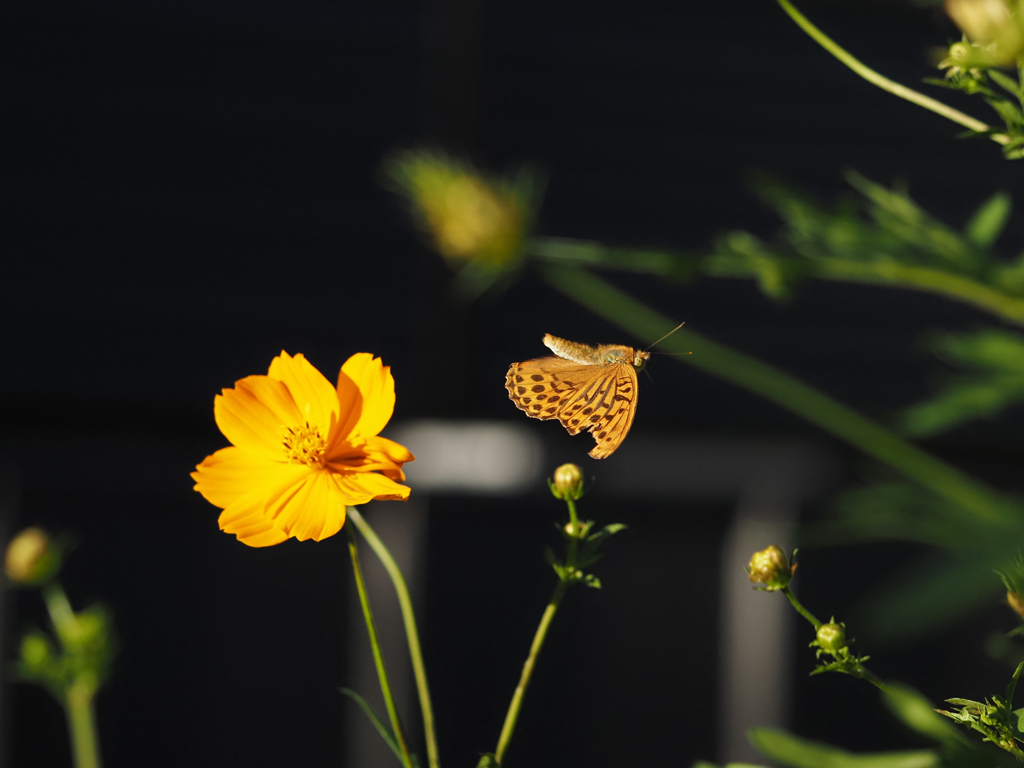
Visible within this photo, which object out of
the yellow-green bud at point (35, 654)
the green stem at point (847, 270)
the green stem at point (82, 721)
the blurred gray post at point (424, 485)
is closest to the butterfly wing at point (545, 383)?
the green stem at point (847, 270)

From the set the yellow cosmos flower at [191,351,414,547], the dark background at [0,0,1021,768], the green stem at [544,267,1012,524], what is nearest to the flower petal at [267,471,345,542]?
the yellow cosmos flower at [191,351,414,547]

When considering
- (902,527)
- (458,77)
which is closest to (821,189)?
(458,77)

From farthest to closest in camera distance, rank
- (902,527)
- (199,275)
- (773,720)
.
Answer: (199,275) → (773,720) → (902,527)

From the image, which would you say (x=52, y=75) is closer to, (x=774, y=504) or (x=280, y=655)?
(x=280, y=655)

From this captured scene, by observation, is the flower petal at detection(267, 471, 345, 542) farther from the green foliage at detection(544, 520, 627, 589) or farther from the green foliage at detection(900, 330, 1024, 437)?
the green foliage at detection(900, 330, 1024, 437)

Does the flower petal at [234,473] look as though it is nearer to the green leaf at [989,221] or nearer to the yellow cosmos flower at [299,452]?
the yellow cosmos flower at [299,452]

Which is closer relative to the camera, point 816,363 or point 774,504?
point 774,504

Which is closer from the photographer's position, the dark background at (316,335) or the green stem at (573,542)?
the green stem at (573,542)
